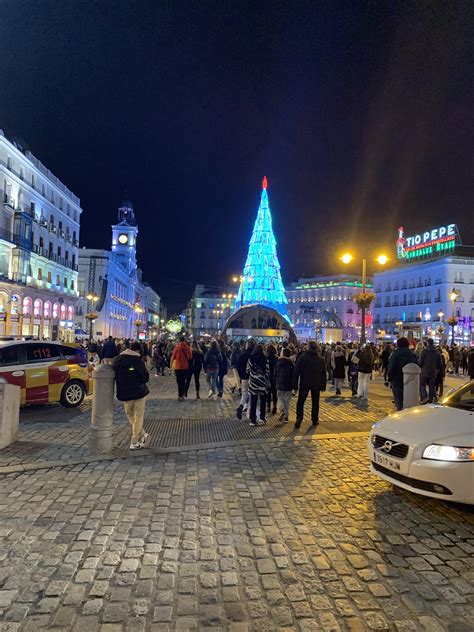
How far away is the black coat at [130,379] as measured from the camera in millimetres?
7234

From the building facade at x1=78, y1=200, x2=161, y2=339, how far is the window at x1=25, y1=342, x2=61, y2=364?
114 ft

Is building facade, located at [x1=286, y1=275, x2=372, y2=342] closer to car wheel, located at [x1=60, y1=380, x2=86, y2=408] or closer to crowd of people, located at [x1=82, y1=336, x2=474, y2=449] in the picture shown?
crowd of people, located at [x1=82, y1=336, x2=474, y2=449]

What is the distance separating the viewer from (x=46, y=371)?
35.6 ft

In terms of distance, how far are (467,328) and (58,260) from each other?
55298 millimetres

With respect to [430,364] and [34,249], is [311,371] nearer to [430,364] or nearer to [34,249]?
[430,364]

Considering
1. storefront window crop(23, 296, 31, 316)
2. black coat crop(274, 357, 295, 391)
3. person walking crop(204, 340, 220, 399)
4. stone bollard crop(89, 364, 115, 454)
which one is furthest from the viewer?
storefront window crop(23, 296, 31, 316)

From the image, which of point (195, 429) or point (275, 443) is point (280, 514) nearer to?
point (275, 443)

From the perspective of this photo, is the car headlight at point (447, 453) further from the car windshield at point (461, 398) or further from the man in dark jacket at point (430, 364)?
the man in dark jacket at point (430, 364)

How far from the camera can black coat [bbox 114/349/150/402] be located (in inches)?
285

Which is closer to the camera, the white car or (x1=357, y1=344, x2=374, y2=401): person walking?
the white car

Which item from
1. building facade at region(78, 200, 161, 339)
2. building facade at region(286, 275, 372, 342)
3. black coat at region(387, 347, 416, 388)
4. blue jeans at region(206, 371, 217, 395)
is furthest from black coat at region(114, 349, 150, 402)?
building facade at region(286, 275, 372, 342)

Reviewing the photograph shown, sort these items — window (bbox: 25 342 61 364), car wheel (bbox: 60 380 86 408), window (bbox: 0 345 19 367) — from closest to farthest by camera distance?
window (bbox: 0 345 19 367) < window (bbox: 25 342 61 364) < car wheel (bbox: 60 380 86 408)

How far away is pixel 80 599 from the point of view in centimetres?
325

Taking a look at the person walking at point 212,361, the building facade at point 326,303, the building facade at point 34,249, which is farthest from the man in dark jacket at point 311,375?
the building facade at point 326,303
